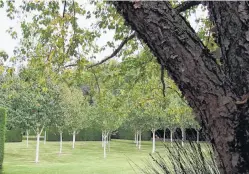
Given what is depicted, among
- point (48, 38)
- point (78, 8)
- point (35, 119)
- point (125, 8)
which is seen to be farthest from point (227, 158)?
point (35, 119)

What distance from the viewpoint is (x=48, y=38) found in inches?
204

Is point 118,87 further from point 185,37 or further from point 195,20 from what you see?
point 185,37

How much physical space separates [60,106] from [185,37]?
19.3 metres

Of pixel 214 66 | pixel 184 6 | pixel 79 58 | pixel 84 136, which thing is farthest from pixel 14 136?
pixel 214 66

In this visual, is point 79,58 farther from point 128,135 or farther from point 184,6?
point 128,135

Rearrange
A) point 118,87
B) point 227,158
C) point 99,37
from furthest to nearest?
point 118,87
point 99,37
point 227,158

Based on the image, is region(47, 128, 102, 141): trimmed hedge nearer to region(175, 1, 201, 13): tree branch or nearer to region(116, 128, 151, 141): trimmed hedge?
region(116, 128, 151, 141): trimmed hedge

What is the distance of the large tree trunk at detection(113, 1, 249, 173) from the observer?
1234mm

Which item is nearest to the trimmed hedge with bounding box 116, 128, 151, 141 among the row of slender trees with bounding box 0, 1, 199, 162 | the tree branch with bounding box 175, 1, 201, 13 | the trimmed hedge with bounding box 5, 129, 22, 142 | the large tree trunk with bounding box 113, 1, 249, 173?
the trimmed hedge with bounding box 5, 129, 22, 142

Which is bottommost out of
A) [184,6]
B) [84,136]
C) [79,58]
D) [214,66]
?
[84,136]

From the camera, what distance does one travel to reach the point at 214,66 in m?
1.34

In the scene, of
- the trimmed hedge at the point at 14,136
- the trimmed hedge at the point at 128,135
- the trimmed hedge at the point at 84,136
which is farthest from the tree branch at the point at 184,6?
the trimmed hedge at the point at 128,135

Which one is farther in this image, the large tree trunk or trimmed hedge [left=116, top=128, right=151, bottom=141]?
trimmed hedge [left=116, top=128, right=151, bottom=141]

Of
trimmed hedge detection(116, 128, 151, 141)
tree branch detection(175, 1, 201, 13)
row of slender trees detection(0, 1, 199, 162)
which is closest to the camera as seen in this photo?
tree branch detection(175, 1, 201, 13)
